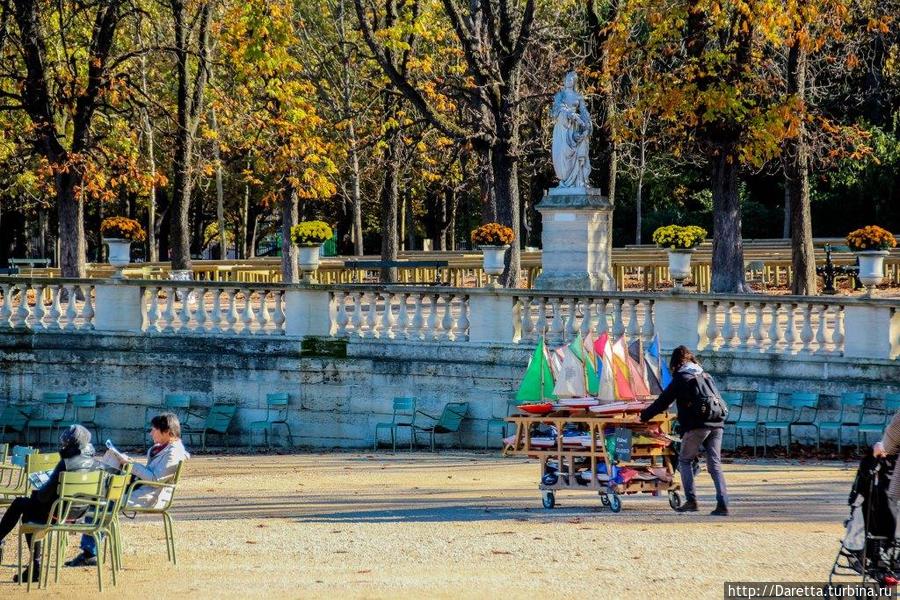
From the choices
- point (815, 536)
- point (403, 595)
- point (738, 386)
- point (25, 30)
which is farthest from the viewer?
point (25, 30)

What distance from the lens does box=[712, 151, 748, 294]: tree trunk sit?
81.9 ft

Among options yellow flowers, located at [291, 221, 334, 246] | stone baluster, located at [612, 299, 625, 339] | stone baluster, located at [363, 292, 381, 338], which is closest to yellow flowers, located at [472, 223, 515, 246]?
stone baluster, located at [363, 292, 381, 338]

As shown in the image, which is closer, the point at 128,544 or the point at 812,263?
the point at 128,544

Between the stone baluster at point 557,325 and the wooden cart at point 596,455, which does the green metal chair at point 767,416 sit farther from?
the wooden cart at point 596,455

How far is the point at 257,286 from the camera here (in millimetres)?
21094

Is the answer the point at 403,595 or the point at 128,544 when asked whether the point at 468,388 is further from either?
the point at 403,595

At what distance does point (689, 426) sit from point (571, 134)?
10.3 metres

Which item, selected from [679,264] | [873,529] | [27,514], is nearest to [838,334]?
[679,264]

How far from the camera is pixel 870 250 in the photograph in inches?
733

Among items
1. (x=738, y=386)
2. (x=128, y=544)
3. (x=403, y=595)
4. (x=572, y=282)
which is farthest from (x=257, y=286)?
(x=403, y=595)

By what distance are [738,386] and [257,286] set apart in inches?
259

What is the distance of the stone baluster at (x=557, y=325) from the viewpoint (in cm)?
1962

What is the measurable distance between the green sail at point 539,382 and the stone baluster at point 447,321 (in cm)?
581

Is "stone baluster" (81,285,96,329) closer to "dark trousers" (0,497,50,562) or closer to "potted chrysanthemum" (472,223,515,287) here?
"potted chrysanthemum" (472,223,515,287)
